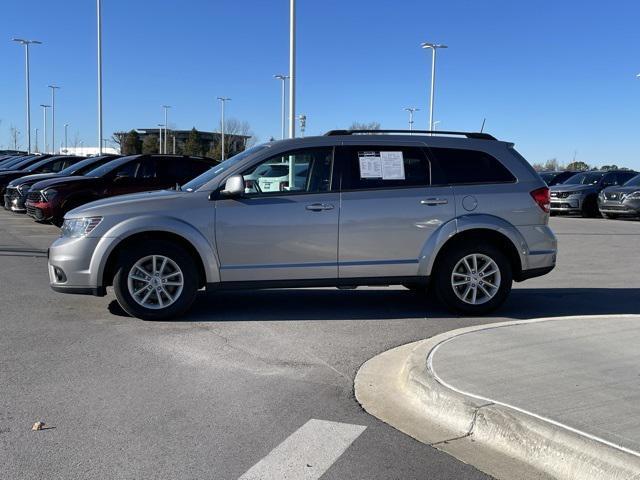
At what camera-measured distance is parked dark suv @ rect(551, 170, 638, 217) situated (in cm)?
2405

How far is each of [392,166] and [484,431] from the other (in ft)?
12.1

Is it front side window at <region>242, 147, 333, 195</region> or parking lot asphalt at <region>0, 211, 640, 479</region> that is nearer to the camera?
parking lot asphalt at <region>0, 211, 640, 479</region>

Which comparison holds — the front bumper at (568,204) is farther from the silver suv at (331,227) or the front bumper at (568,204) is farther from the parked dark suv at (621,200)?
the silver suv at (331,227)

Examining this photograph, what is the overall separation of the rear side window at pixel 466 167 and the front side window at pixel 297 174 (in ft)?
4.01

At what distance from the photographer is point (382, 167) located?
7.20m

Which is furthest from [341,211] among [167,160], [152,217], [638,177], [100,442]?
[638,177]

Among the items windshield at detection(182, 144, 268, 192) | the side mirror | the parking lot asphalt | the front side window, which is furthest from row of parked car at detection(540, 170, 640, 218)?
the side mirror

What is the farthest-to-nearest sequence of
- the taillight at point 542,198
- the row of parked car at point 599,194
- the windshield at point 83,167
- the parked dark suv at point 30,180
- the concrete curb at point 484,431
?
1. the row of parked car at point 599,194
2. the parked dark suv at point 30,180
3. the windshield at point 83,167
4. the taillight at point 542,198
5. the concrete curb at point 484,431

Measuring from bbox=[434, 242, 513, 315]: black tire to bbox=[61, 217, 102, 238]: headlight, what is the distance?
3.69 metres

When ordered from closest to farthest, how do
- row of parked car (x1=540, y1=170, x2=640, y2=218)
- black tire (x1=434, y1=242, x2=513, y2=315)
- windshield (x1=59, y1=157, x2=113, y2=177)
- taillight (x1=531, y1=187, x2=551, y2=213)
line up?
black tire (x1=434, y1=242, x2=513, y2=315) → taillight (x1=531, y1=187, x2=551, y2=213) → windshield (x1=59, y1=157, x2=113, y2=177) → row of parked car (x1=540, y1=170, x2=640, y2=218)

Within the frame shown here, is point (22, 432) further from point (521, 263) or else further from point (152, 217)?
point (521, 263)

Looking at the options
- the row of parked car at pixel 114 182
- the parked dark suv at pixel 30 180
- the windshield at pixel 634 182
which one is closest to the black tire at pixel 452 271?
the row of parked car at pixel 114 182

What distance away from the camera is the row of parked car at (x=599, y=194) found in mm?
22061

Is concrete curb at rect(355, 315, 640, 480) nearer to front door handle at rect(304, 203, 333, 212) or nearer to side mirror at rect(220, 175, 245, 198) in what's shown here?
front door handle at rect(304, 203, 333, 212)
